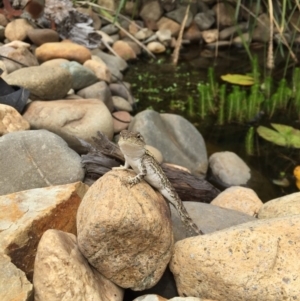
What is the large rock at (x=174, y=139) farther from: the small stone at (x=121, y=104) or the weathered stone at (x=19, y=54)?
the weathered stone at (x=19, y=54)

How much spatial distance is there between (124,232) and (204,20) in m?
9.72

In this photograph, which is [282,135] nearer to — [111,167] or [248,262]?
[111,167]

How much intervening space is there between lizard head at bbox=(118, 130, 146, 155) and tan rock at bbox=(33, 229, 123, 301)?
667 millimetres

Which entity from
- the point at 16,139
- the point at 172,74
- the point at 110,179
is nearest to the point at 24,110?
the point at 16,139

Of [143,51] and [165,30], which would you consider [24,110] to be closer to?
[143,51]

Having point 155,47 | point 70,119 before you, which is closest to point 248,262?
point 70,119

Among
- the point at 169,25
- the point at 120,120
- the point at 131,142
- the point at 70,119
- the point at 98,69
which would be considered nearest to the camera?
the point at 131,142

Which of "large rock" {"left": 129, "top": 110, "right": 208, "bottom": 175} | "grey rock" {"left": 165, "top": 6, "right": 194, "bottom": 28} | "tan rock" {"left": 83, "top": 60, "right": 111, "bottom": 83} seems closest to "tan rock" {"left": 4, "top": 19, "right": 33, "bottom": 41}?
"tan rock" {"left": 83, "top": 60, "right": 111, "bottom": 83}

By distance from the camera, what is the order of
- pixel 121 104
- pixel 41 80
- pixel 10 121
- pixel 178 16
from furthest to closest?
pixel 178 16 → pixel 121 104 → pixel 41 80 → pixel 10 121

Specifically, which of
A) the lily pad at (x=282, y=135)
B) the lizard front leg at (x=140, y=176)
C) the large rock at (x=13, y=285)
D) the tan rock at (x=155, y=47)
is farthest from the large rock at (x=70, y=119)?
the tan rock at (x=155, y=47)

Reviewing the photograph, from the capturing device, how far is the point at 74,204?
3.27m

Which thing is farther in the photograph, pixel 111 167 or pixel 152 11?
pixel 152 11

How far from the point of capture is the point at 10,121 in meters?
4.72

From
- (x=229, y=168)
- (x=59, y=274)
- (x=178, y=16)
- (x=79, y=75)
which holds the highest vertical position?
(x=59, y=274)
